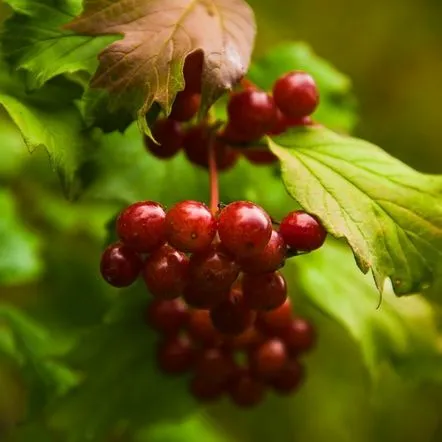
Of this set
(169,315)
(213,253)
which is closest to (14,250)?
(169,315)

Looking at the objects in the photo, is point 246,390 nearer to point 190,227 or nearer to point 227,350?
point 227,350

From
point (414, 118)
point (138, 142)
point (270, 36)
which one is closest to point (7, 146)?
point (138, 142)

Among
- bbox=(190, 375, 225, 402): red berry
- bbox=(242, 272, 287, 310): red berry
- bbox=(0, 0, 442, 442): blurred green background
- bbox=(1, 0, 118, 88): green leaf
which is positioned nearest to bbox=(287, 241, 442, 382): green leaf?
bbox=(0, 0, 442, 442): blurred green background

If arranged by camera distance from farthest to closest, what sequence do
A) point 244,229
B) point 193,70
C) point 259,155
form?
point 259,155, point 193,70, point 244,229

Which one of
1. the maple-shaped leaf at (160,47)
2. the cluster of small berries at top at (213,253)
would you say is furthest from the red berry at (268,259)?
the maple-shaped leaf at (160,47)

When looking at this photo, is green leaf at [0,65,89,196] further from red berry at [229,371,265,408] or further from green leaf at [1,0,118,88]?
red berry at [229,371,265,408]

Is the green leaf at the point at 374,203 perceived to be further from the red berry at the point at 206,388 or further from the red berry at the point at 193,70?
the red berry at the point at 206,388
